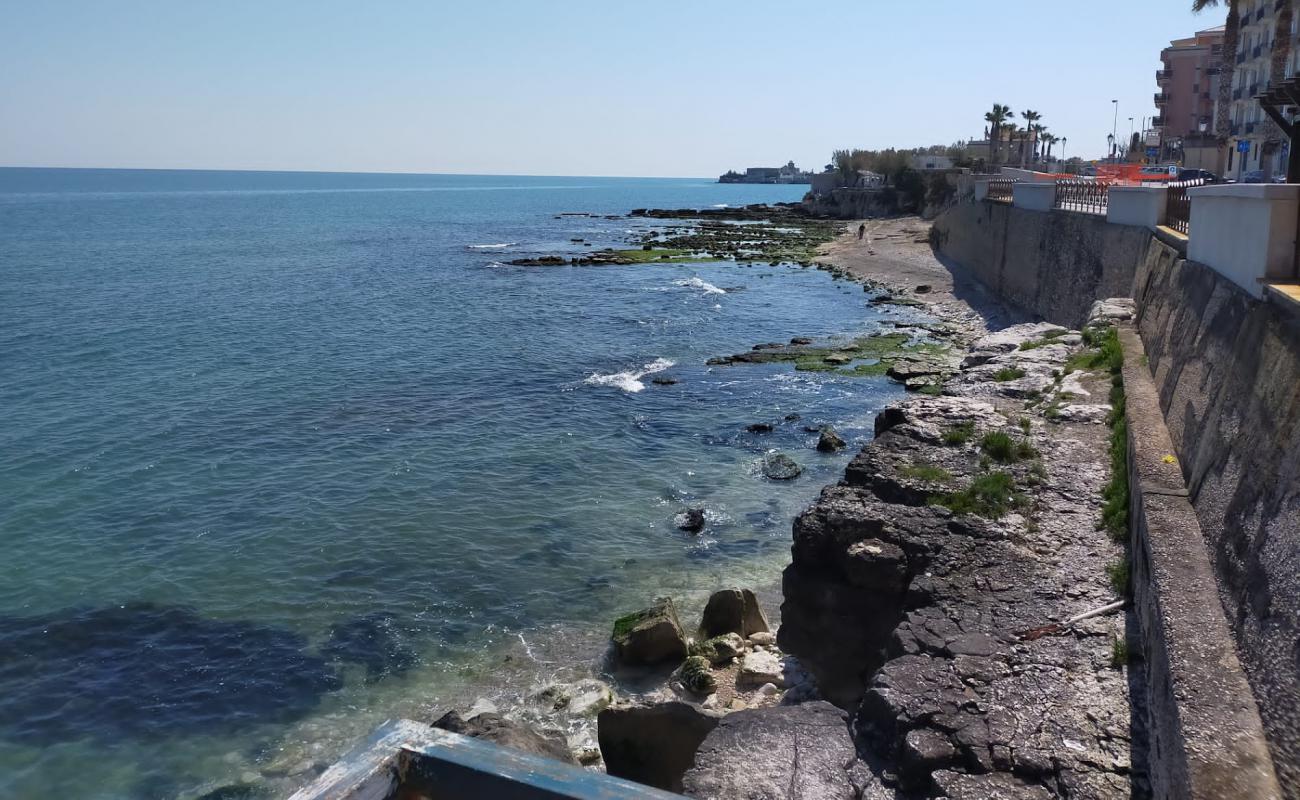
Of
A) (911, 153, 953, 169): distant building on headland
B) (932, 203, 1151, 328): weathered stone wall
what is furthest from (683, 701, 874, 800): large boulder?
(911, 153, 953, 169): distant building on headland

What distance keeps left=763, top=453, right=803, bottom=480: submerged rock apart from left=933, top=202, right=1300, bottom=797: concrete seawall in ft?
28.4

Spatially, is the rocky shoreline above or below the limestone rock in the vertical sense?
above

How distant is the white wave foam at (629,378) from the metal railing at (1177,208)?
1515 centimetres

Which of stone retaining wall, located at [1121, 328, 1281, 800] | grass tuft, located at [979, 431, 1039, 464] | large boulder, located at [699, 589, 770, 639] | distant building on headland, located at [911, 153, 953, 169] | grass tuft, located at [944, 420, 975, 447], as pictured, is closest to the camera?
stone retaining wall, located at [1121, 328, 1281, 800]

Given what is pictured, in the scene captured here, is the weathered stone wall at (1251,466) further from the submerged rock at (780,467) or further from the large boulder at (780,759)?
the submerged rock at (780,467)

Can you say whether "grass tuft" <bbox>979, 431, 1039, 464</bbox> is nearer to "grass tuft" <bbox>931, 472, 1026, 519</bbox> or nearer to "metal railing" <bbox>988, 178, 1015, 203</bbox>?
"grass tuft" <bbox>931, 472, 1026, 519</bbox>

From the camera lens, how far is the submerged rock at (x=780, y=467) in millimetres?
20753

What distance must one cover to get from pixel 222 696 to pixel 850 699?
8.57m

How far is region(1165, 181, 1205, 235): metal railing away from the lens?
721 inches

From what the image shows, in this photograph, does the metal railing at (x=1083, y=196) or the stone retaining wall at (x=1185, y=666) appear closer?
the stone retaining wall at (x=1185, y=666)

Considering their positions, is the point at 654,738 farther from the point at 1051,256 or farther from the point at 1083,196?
the point at 1083,196

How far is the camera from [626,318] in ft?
141

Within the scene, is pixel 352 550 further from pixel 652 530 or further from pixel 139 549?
pixel 652 530

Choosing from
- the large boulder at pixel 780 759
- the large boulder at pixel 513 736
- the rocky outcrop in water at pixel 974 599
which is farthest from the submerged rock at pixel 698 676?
the large boulder at pixel 513 736
